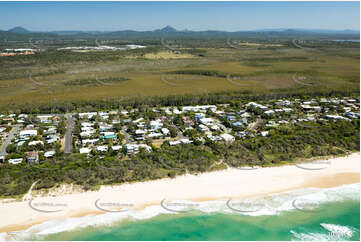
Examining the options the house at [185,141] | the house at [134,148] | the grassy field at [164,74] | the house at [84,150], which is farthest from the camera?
the grassy field at [164,74]

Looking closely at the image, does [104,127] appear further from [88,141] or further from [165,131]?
[165,131]

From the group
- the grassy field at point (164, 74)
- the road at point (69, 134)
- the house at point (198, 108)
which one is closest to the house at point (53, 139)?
the road at point (69, 134)

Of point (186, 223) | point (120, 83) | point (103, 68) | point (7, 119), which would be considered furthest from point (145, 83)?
point (186, 223)

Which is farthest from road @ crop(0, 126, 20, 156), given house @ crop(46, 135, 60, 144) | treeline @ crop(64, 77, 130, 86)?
treeline @ crop(64, 77, 130, 86)

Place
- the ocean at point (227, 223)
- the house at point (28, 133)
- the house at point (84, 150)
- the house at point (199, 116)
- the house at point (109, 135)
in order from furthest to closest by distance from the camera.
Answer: the house at point (199, 116) < the house at point (28, 133) < the house at point (109, 135) < the house at point (84, 150) < the ocean at point (227, 223)

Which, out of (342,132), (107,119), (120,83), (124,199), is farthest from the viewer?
(120,83)

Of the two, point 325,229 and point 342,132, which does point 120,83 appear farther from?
point 325,229

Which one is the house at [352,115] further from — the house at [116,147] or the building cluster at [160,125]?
the house at [116,147]
